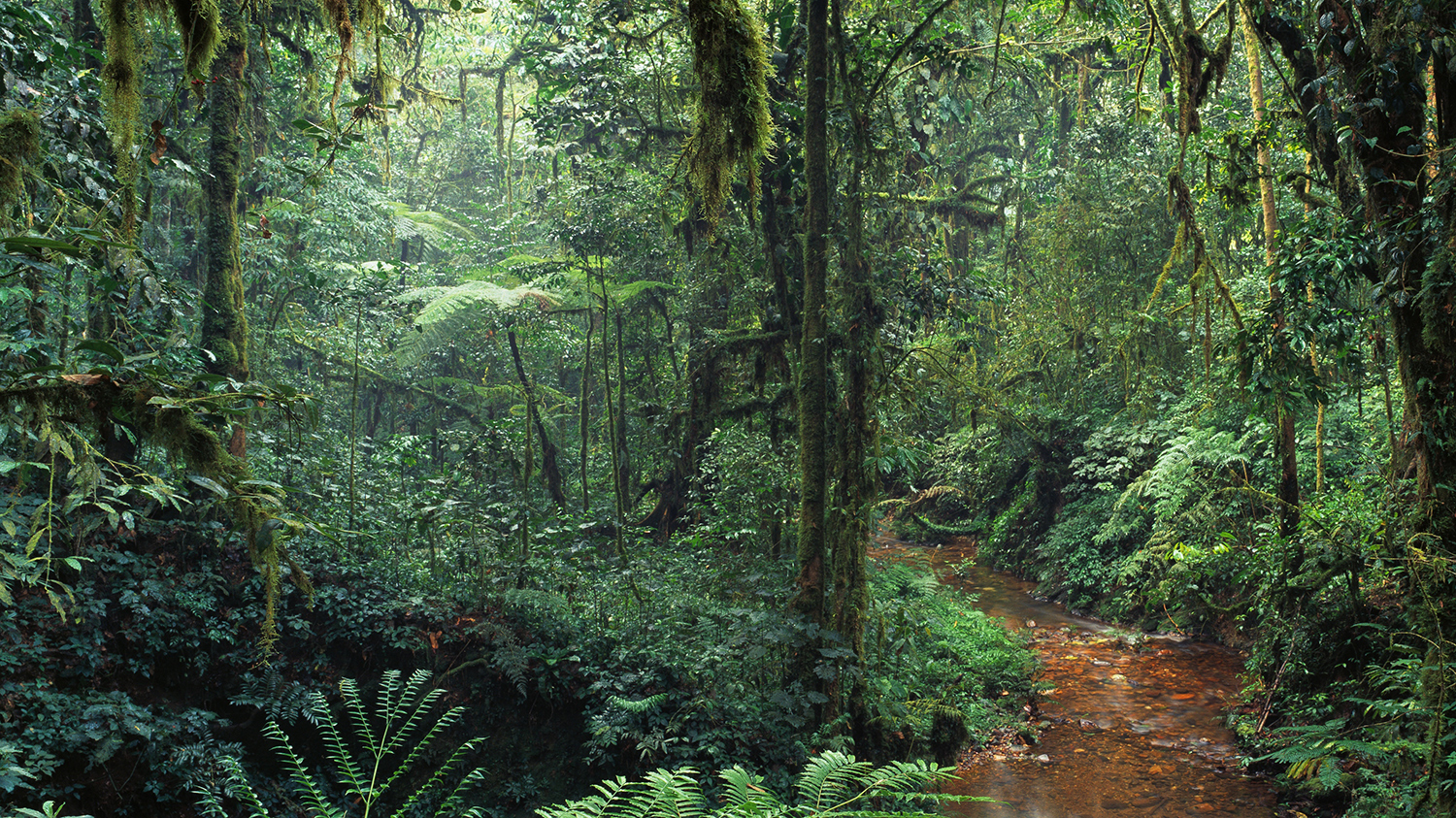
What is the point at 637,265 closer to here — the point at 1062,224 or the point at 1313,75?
the point at 1062,224

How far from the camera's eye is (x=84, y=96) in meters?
5.93

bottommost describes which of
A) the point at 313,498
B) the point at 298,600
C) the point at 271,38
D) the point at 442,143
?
the point at 298,600

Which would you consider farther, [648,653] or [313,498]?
[313,498]

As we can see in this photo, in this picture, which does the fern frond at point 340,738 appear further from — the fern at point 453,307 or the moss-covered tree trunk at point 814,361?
the fern at point 453,307

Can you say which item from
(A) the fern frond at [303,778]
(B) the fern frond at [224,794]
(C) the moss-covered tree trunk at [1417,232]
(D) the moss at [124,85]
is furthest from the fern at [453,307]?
(C) the moss-covered tree trunk at [1417,232]

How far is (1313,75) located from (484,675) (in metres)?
8.11

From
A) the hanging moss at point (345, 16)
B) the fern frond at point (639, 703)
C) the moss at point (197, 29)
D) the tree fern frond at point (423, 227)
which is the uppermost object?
the tree fern frond at point (423, 227)

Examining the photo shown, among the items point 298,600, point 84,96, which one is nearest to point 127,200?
point 84,96

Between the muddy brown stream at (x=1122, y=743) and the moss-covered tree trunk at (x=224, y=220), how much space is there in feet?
23.8

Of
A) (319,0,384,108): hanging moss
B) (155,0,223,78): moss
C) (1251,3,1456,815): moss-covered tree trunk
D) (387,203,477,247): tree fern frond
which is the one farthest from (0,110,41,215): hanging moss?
(387,203,477,247): tree fern frond

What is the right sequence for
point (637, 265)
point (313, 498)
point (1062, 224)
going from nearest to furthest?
1. point (313, 498)
2. point (637, 265)
3. point (1062, 224)

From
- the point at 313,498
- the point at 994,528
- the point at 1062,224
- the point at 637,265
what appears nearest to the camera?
the point at 313,498

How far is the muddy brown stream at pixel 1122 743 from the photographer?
20.7 ft

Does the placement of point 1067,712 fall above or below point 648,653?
below
